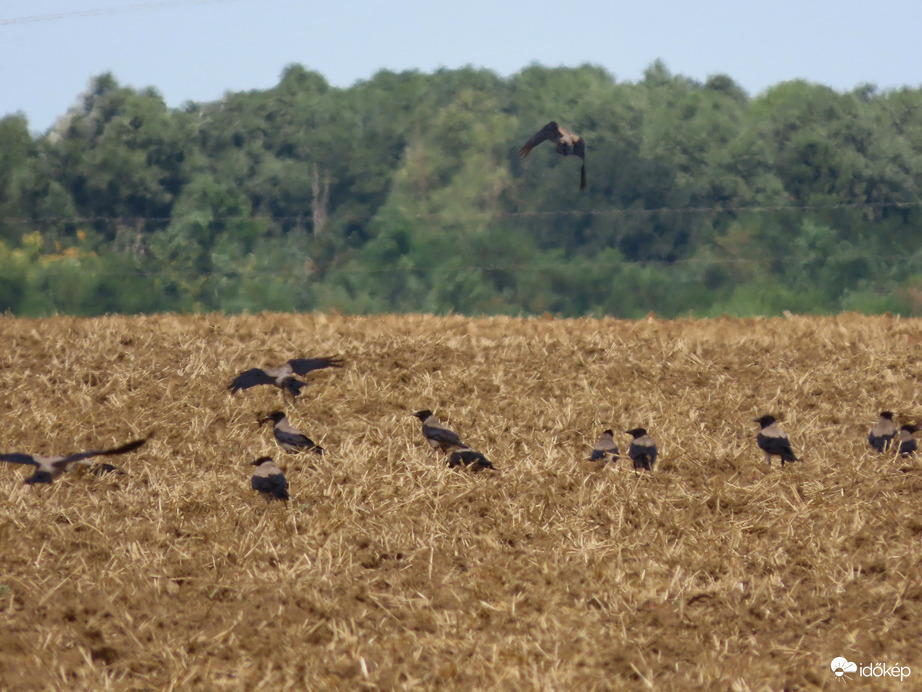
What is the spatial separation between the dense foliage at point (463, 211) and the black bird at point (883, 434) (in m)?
41.0

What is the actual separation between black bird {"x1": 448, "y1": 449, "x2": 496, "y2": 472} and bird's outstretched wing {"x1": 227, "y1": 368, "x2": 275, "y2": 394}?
2629 millimetres

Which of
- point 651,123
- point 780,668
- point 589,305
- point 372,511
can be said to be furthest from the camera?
point 651,123

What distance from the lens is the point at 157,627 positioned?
656 cm

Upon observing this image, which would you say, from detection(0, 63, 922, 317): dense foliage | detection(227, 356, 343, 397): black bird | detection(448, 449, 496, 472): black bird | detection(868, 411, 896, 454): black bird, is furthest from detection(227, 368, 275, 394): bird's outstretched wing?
detection(0, 63, 922, 317): dense foliage

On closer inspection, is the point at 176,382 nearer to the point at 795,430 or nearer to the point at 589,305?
the point at 795,430

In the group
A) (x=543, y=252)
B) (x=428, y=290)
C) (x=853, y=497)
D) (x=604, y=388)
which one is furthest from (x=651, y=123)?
(x=853, y=497)

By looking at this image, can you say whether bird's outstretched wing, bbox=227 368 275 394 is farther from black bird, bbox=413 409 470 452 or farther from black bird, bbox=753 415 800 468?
black bird, bbox=753 415 800 468

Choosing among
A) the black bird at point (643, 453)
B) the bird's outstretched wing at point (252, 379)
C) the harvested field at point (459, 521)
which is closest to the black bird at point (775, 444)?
the harvested field at point (459, 521)

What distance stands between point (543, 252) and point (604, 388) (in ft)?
143

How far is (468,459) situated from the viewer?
10234 millimetres

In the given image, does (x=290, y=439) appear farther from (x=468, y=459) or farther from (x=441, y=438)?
(x=468, y=459)

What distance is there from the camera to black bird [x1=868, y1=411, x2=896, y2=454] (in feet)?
36.4

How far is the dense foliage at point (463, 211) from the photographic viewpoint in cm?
5419

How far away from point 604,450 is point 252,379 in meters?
3.88
